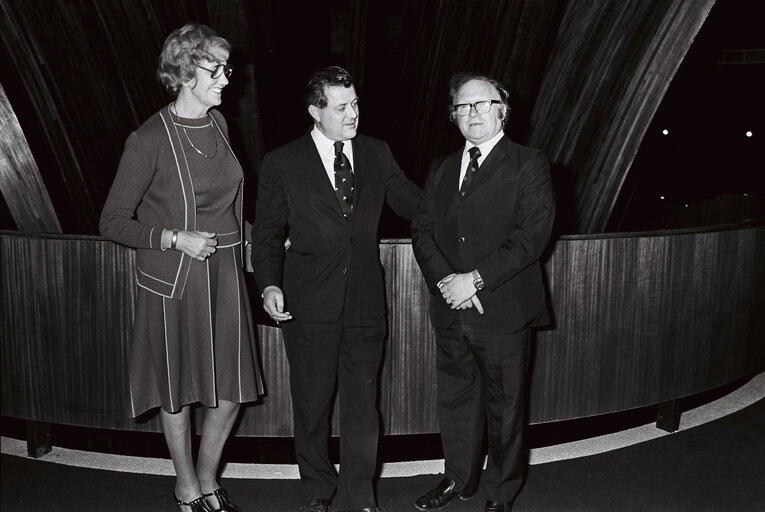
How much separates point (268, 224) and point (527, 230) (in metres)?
0.99

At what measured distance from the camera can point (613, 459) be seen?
3875mm

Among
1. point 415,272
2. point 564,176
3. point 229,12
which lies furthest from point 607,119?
point 229,12

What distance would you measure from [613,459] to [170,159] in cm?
261

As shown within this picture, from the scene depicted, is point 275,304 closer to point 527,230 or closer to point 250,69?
point 527,230

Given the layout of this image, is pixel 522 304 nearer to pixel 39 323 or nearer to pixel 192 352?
pixel 192 352

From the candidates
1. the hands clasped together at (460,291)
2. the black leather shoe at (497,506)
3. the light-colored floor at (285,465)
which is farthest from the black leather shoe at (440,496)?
the hands clasped together at (460,291)

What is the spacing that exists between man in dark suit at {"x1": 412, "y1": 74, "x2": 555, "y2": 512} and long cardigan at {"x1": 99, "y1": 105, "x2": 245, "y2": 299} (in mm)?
937

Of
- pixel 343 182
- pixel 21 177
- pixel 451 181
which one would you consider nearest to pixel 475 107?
pixel 451 181

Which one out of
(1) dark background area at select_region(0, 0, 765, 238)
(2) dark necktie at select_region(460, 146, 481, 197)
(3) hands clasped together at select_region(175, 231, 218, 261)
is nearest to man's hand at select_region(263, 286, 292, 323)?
(3) hands clasped together at select_region(175, 231, 218, 261)

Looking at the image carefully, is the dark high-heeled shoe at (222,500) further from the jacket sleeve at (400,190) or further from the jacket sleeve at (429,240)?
the jacket sleeve at (400,190)

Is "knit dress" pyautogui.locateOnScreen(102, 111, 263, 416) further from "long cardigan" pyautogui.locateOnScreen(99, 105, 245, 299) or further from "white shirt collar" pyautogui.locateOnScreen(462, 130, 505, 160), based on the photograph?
"white shirt collar" pyautogui.locateOnScreen(462, 130, 505, 160)

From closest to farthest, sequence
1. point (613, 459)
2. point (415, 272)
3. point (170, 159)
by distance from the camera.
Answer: point (170, 159), point (415, 272), point (613, 459)

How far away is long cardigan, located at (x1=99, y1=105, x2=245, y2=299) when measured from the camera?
8.85ft

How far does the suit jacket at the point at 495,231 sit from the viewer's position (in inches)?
116
